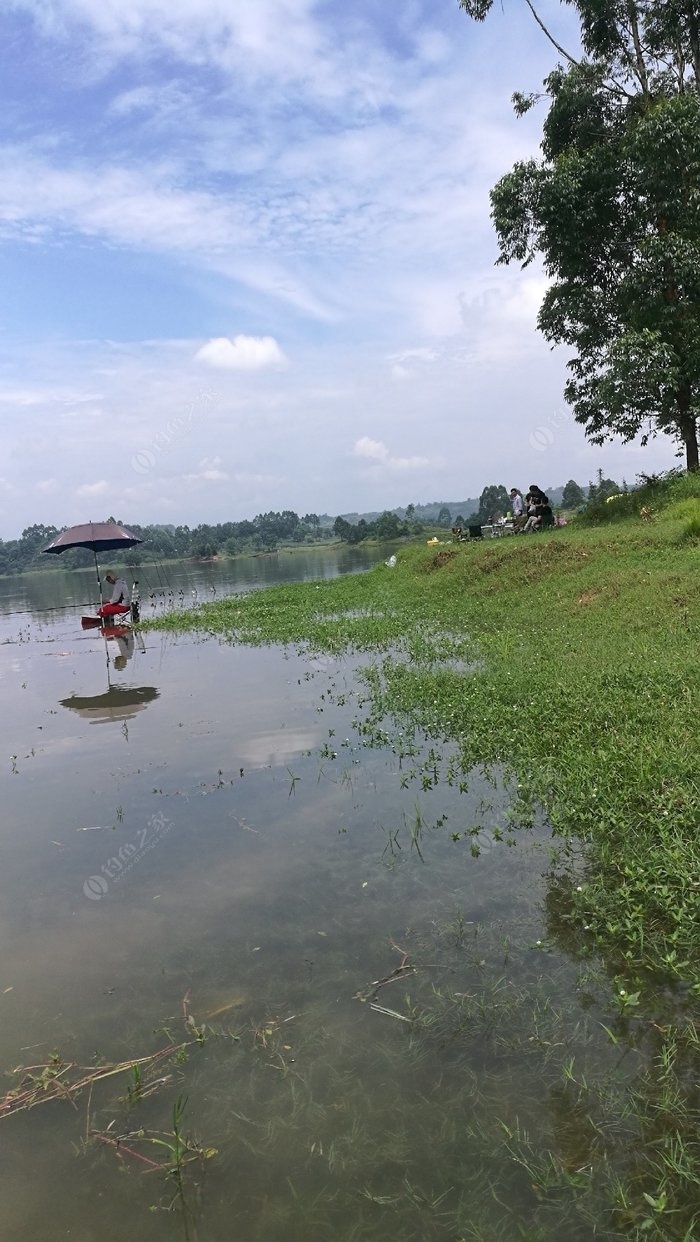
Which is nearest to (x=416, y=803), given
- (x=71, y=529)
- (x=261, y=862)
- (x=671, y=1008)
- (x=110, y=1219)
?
(x=261, y=862)

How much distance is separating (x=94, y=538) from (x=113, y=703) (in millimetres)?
10584

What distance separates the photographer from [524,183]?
78.4 feet

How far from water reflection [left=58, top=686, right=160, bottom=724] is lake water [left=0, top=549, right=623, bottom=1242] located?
3.77 m

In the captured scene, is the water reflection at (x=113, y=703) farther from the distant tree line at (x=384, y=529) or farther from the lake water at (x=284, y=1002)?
the distant tree line at (x=384, y=529)

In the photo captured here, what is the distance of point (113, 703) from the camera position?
14.0 m

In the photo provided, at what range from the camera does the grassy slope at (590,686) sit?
5.36m

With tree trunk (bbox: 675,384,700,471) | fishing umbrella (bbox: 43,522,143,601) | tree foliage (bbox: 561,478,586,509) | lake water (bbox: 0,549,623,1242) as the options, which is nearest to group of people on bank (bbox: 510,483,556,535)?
tree trunk (bbox: 675,384,700,471)

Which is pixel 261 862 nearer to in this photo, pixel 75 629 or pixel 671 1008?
pixel 671 1008

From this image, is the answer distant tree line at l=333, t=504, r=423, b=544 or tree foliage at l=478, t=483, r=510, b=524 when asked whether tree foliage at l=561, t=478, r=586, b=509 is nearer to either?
tree foliage at l=478, t=483, r=510, b=524

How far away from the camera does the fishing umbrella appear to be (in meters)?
23.1

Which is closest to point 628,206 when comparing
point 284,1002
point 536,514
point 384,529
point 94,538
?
point 536,514

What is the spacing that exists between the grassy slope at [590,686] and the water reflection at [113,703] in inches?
173

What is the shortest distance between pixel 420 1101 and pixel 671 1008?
1.53 m

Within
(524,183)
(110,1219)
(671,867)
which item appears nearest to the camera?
(110,1219)
